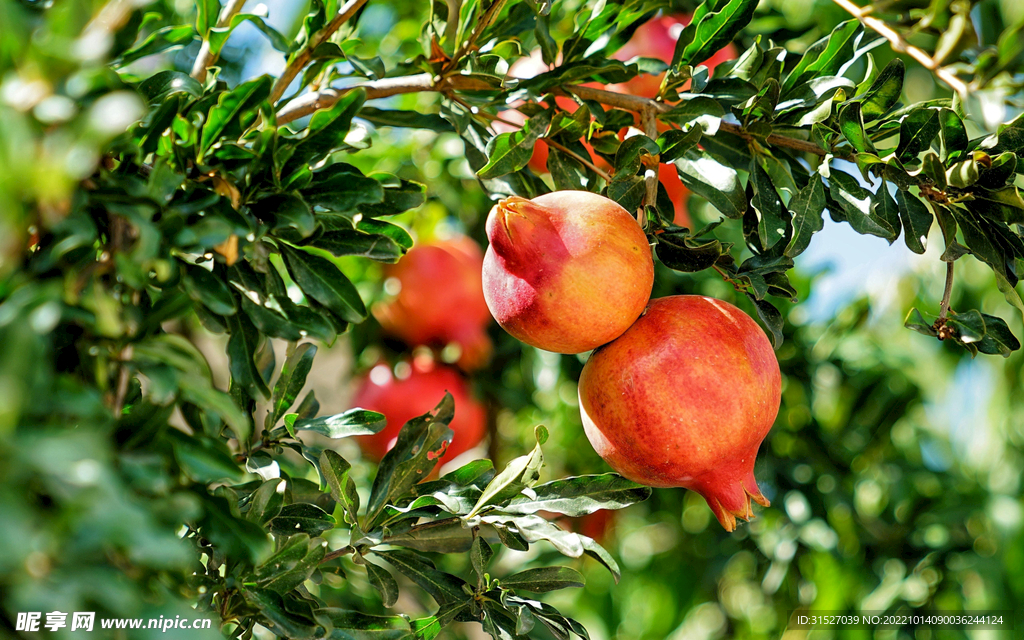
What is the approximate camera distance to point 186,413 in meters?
0.51

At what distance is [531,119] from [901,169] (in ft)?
1.04

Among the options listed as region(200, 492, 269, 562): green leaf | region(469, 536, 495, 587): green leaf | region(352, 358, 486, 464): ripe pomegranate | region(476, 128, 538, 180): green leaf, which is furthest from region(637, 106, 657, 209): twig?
region(352, 358, 486, 464): ripe pomegranate

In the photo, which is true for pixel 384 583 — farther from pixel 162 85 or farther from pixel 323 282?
pixel 162 85

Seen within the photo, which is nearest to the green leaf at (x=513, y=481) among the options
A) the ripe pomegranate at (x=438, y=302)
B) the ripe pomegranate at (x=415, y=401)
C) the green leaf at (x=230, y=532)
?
the green leaf at (x=230, y=532)

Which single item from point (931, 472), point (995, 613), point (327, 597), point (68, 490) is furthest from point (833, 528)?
point (68, 490)

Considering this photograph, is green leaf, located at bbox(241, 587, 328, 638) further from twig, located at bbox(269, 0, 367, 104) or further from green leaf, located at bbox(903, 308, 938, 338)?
green leaf, located at bbox(903, 308, 938, 338)

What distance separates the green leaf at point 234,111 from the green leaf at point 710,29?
400mm

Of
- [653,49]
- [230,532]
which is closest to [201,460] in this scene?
[230,532]

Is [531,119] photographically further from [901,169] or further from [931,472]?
[931,472]

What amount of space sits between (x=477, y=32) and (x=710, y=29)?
22 centimetres

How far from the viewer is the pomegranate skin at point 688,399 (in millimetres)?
614

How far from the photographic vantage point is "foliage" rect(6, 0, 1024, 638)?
0.34 m

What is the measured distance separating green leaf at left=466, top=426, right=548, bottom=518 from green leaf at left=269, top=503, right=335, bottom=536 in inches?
5.0

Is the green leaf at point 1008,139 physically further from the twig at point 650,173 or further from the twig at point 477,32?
the twig at point 477,32
